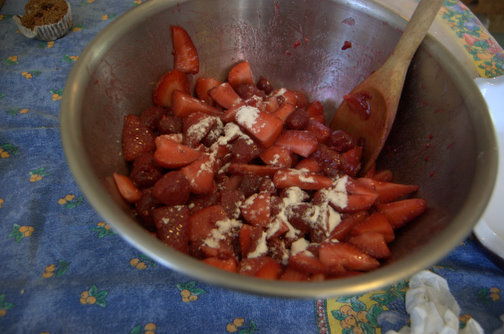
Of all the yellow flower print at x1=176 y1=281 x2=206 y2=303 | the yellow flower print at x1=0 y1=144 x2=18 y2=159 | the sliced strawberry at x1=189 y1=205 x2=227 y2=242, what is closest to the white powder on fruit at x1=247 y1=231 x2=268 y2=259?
the sliced strawberry at x1=189 y1=205 x2=227 y2=242

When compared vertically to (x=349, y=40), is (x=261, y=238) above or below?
below

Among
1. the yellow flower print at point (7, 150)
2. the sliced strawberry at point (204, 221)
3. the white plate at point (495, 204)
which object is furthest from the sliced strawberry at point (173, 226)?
the white plate at point (495, 204)

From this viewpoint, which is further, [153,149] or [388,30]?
[388,30]

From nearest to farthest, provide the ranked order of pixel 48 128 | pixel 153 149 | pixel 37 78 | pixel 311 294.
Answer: pixel 311 294, pixel 153 149, pixel 48 128, pixel 37 78

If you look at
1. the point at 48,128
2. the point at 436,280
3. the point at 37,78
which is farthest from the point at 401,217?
the point at 37,78

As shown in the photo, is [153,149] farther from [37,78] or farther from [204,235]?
[37,78]

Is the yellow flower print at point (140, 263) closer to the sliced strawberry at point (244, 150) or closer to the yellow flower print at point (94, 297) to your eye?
the yellow flower print at point (94, 297)
